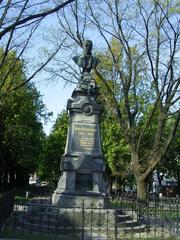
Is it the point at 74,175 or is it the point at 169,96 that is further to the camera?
the point at 169,96

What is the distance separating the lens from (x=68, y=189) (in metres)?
16.6

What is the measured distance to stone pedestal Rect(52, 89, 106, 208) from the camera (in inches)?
648

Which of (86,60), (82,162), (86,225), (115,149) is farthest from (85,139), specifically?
(115,149)

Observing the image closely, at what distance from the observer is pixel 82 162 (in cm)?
1681

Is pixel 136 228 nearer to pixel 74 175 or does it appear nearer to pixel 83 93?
pixel 74 175

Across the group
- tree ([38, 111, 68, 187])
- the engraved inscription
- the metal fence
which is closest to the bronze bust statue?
the engraved inscription

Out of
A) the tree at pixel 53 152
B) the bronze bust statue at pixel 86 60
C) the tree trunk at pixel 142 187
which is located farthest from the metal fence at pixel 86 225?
the tree at pixel 53 152

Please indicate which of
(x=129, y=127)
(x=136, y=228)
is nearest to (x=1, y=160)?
(x=129, y=127)

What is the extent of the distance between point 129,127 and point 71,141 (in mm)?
11645

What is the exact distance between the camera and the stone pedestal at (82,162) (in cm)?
1645

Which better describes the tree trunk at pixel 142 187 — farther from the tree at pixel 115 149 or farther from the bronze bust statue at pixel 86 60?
the tree at pixel 115 149

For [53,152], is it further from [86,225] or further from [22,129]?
[86,225]

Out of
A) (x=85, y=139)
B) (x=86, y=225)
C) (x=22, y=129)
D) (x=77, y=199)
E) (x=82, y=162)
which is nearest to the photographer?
(x=86, y=225)

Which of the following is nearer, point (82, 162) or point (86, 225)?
point (86, 225)
